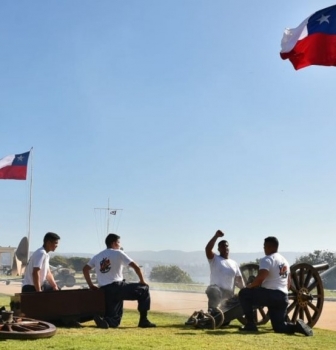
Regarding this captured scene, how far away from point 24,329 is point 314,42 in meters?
6.26

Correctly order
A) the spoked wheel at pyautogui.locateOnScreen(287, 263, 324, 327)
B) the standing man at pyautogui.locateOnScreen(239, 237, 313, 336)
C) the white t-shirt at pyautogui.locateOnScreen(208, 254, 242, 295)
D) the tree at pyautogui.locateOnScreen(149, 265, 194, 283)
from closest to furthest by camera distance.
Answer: the standing man at pyautogui.locateOnScreen(239, 237, 313, 336) < the white t-shirt at pyautogui.locateOnScreen(208, 254, 242, 295) < the spoked wheel at pyautogui.locateOnScreen(287, 263, 324, 327) < the tree at pyautogui.locateOnScreen(149, 265, 194, 283)

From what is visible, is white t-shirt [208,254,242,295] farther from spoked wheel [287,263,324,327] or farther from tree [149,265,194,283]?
tree [149,265,194,283]

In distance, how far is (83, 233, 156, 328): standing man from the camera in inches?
331

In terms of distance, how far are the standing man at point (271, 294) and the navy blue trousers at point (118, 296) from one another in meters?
1.46

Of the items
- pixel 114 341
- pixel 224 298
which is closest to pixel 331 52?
pixel 224 298

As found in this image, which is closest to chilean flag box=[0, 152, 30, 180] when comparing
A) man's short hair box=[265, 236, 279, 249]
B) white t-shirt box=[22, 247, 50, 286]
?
white t-shirt box=[22, 247, 50, 286]

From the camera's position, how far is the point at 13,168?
75.7 ft

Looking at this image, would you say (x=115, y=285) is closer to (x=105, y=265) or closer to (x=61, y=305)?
(x=105, y=265)

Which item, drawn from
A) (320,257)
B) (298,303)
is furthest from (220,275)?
(320,257)

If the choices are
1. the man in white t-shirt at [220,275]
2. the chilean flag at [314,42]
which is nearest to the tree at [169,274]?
the man in white t-shirt at [220,275]

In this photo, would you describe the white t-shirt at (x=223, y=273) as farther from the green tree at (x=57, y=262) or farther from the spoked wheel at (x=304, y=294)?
the green tree at (x=57, y=262)

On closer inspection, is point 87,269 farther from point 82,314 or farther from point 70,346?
point 70,346

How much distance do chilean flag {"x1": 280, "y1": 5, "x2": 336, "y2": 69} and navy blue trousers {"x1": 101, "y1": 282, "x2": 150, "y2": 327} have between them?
4.41 meters

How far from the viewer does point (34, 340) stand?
637cm
